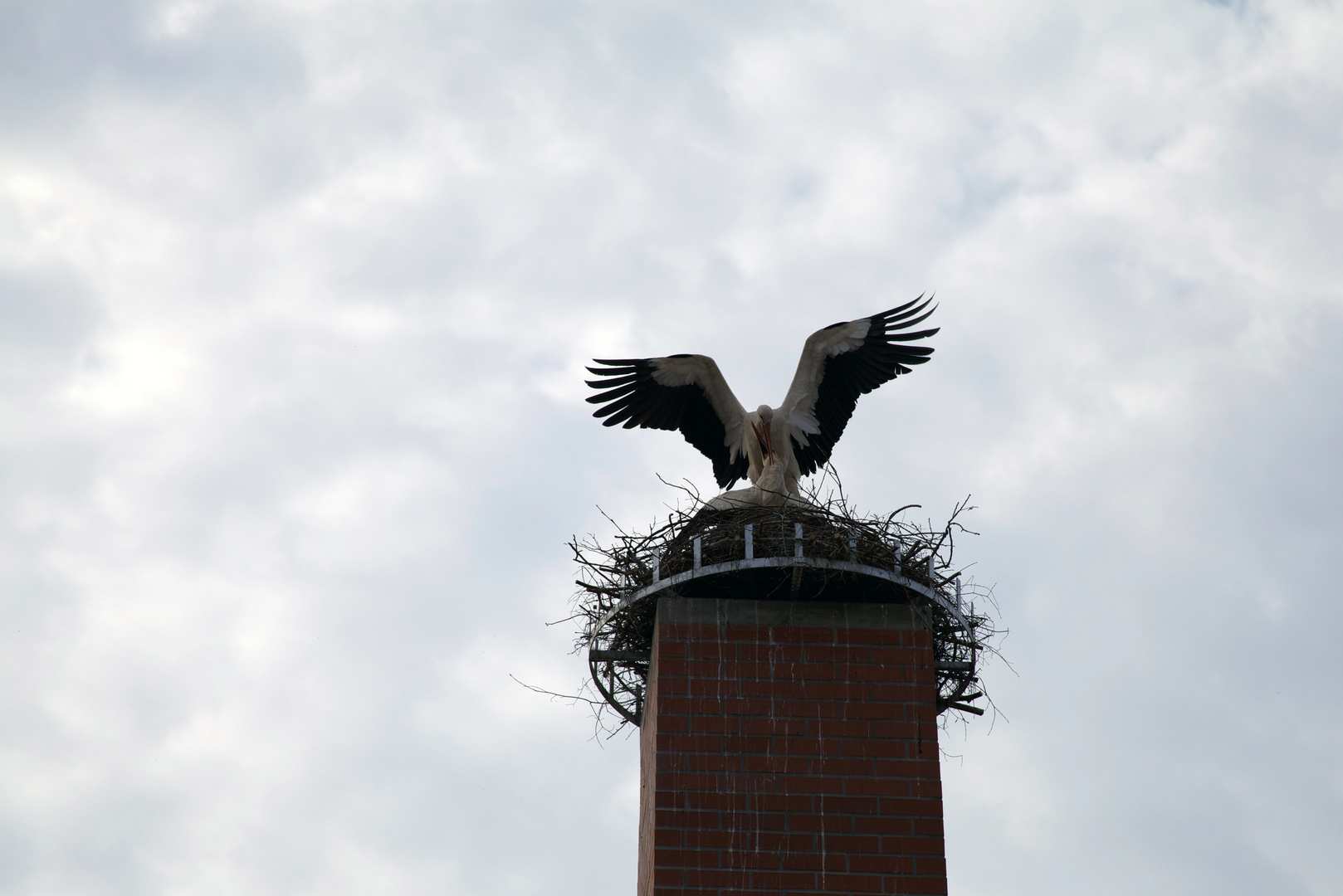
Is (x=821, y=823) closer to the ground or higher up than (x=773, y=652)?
closer to the ground

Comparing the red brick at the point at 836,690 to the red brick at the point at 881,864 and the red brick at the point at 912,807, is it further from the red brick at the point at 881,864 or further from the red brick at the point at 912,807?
the red brick at the point at 881,864

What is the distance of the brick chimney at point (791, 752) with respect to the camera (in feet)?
33.1

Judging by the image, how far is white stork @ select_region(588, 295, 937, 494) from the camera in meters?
12.8

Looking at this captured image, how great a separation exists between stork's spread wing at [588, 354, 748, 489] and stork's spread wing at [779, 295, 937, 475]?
552 mm

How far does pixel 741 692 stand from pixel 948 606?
1868 millimetres

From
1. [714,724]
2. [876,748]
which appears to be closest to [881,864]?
[876,748]

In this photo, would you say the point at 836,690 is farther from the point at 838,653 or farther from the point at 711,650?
the point at 711,650

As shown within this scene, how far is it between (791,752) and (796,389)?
12.2 ft

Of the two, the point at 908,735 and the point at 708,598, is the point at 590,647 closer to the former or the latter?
the point at 708,598

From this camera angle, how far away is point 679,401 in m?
12.9

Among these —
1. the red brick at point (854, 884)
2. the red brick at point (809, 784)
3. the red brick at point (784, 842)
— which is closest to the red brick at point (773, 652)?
the red brick at point (809, 784)

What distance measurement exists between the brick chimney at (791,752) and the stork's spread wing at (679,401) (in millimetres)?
2329

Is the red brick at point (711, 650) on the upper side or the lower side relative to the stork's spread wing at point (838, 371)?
lower

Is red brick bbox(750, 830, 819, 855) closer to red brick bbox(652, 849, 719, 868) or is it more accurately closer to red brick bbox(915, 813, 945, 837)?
red brick bbox(652, 849, 719, 868)
